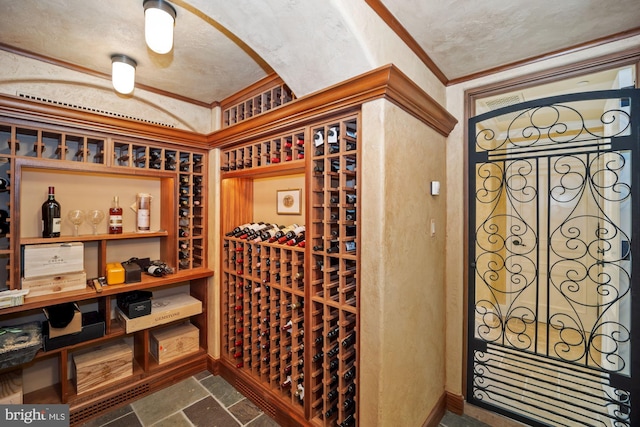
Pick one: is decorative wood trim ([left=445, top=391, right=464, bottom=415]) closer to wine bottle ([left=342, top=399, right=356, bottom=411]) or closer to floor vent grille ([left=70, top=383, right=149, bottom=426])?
wine bottle ([left=342, top=399, right=356, bottom=411])

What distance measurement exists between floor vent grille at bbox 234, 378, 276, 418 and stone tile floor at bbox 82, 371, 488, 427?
0.09ft

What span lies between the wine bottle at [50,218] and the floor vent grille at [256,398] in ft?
5.86

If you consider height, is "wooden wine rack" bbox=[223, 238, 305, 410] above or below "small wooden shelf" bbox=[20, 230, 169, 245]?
below

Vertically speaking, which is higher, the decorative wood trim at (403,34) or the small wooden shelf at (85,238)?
the decorative wood trim at (403,34)

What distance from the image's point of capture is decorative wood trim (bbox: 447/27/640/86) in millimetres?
1631

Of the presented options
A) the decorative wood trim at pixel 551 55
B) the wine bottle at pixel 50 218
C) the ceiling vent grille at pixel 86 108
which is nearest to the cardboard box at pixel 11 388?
the wine bottle at pixel 50 218

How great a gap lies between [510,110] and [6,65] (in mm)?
3331

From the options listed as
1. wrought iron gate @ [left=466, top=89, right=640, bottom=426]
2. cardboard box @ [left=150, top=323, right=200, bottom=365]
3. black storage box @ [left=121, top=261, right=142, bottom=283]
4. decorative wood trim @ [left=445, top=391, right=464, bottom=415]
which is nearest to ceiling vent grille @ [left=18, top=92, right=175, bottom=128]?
black storage box @ [left=121, top=261, right=142, bottom=283]

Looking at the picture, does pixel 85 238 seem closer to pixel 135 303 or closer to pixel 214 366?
pixel 135 303

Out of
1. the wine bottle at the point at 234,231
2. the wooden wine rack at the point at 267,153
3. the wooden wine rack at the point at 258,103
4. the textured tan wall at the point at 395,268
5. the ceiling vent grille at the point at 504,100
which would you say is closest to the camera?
the textured tan wall at the point at 395,268

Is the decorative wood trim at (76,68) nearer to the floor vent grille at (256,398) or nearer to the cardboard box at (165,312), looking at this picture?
the cardboard box at (165,312)

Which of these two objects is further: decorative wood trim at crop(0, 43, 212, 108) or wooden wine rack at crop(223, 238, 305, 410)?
wooden wine rack at crop(223, 238, 305, 410)

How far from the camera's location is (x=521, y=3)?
143 centimetres

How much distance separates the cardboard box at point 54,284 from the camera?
1.89 meters
